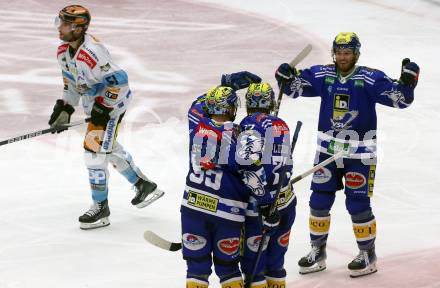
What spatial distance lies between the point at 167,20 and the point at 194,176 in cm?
1052

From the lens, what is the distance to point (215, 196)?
6.32 m

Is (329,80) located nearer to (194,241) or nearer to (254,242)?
(254,242)

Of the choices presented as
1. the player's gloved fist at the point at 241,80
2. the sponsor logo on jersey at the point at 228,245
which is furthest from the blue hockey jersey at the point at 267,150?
the player's gloved fist at the point at 241,80

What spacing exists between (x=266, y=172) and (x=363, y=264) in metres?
1.59

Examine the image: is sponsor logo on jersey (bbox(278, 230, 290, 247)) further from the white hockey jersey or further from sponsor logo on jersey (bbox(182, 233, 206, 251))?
the white hockey jersey

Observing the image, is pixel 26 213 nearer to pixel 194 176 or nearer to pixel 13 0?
pixel 194 176

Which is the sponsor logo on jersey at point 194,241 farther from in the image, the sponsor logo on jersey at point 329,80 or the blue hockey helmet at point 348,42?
the blue hockey helmet at point 348,42

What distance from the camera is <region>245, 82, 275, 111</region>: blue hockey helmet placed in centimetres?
644

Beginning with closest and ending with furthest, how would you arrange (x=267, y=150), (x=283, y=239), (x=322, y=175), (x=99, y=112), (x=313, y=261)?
(x=267, y=150), (x=283, y=239), (x=322, y=175), (x=313, y=261), (x=99, y=112)

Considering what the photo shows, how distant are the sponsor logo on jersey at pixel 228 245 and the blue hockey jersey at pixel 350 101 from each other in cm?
148

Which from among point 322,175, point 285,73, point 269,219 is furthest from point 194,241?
point 285,73

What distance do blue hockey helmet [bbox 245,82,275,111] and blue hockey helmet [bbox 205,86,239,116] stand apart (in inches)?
6.0

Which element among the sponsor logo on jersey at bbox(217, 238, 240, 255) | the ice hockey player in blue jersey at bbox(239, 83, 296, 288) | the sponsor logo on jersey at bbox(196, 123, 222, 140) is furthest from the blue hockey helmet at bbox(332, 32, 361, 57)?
the sponsor logo on jersey at bbox(217, 238, 240, 255)

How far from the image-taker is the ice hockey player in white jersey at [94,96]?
323 inches
